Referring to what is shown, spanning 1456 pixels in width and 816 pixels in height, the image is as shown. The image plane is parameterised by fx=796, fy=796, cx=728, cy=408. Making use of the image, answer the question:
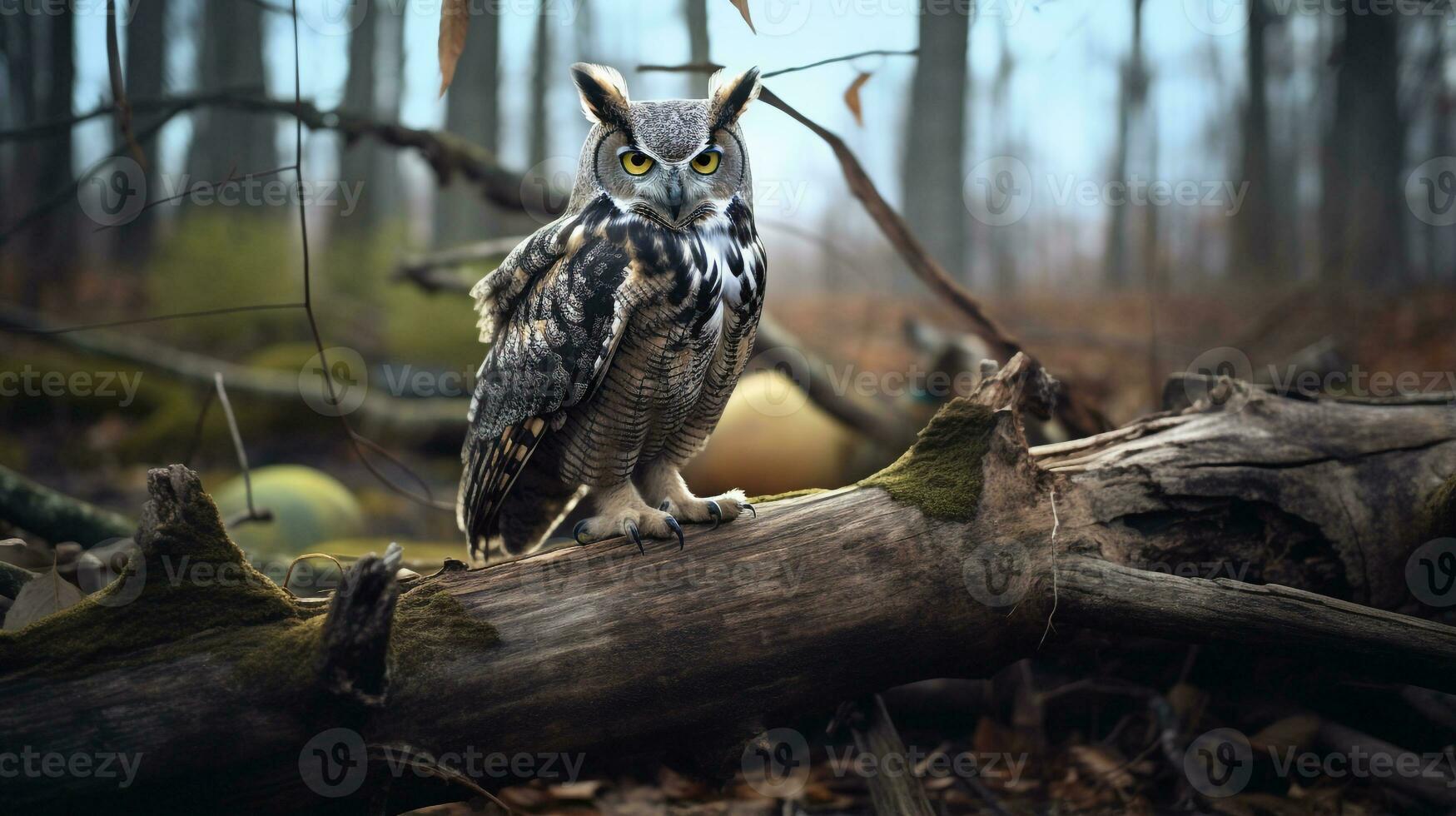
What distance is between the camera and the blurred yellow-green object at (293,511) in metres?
4.29

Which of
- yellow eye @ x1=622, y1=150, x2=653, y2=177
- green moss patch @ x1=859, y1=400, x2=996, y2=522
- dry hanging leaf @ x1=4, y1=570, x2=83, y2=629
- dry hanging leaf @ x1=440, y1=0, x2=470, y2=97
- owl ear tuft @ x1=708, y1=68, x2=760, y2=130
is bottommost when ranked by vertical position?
dry hanging leaf @ x1=4, y1=570, x2=83, y2=629

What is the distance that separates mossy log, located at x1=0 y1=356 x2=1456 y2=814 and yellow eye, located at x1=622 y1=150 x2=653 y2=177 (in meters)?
1.01

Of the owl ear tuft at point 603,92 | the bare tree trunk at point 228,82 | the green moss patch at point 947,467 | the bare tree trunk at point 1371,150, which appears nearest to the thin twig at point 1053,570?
the green moss patch at point 947,467

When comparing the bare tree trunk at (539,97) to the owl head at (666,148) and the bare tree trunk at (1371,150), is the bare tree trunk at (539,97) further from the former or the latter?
the owl head at (666,148)

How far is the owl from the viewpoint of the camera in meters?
2.12

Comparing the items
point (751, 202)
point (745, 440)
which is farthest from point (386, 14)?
point (751, 202)

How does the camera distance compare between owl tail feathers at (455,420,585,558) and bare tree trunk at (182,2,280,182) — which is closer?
owl tail feathers at (455,420,585,558)

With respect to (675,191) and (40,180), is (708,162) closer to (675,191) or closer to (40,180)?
(675,191)

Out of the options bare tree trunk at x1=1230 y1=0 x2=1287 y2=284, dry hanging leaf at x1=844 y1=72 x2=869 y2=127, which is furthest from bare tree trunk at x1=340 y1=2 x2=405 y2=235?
bare tree trunk at x1=1230 y1=0 x2=1287 y2=284

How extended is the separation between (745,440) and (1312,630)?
3.44 meters

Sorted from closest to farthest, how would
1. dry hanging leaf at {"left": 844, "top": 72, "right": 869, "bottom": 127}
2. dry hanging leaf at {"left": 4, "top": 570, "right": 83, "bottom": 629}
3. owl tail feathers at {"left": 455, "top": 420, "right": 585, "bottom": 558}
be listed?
dry hanging leaf at {"left": 4, "top": 570, "right": 83, "bottom": 629} → owl tail feathers at {"left": 455, "top": 420, "right": 585, "bottom": 558} → dry hanging leaf at {"left": 844, "top": 72, "right": 869, "bottom": 127}

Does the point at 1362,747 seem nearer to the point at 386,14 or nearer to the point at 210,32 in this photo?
the point at 386,14

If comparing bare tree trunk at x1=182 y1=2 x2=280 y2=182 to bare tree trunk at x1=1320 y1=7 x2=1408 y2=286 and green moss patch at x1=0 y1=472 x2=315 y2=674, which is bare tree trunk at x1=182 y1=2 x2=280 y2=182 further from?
bare tree trunk at x1=1320 y1=7 x2=1408 y2=286

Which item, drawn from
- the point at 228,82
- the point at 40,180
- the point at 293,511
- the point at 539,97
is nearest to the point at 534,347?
the point at 293,511
